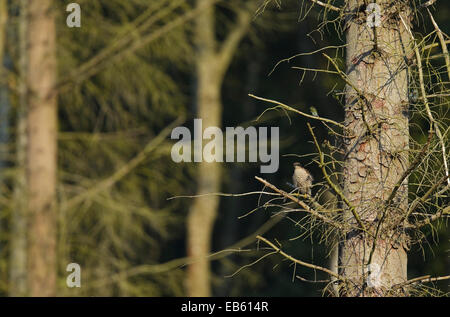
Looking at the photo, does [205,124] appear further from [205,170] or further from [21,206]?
[21,206]

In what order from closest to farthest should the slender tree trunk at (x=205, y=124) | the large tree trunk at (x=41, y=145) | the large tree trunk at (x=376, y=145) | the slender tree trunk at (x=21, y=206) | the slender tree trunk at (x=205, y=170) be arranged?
1. the large tree trunk at (x=376, y=145)
2. the large tree trunk at (x=41, y=145)
3. the slender tree trunk at (x=21, y=206)
4. the slender tree trunk at (x=205, y=124)
5. the slender tree trunk at (x=205, y=170)

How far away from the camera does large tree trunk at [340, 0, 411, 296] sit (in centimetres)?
250

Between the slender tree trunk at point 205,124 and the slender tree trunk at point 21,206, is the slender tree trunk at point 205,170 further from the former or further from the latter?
the slender tree trunk at point 21,206

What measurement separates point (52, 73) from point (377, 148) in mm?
4652

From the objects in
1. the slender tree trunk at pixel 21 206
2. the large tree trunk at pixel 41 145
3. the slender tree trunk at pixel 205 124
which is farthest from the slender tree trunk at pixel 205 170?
the large tree trunk at pixel 41 145

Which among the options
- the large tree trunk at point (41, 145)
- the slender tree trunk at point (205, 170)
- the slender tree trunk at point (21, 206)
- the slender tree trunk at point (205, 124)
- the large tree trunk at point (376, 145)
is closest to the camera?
the large tree trunk at point (376, 145)

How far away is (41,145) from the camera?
21.5 ft

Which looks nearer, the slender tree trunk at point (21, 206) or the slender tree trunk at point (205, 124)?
the slender tree trunk at point (21, 206)

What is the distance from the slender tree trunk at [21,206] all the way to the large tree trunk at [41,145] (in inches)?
3.8

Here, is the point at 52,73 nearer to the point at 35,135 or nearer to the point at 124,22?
the point at 35,135

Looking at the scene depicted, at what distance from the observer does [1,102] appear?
745cm

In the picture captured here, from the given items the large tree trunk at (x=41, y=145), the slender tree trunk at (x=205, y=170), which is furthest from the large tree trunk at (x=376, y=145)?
the slender tree trunk at (x=205, y=170)

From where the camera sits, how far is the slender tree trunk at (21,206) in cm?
656
